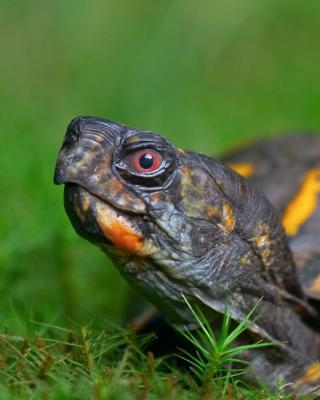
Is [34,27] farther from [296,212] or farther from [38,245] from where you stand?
[296,212]

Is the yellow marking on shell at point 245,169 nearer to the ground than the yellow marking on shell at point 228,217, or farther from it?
nearer to the ground

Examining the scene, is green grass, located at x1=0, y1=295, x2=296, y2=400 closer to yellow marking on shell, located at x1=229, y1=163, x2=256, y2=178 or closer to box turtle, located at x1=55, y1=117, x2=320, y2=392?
box turtle, located at x1=55, y1=117, x2=320, y2=392

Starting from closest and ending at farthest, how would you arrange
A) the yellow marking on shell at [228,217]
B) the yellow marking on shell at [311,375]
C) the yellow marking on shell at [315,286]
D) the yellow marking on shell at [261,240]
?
the yellow marking on shell at [228,217] → the yellow marking on shell at [261,240] → the yellow marking on shell at [311,375] → the yellow marking on shell at [315,286]

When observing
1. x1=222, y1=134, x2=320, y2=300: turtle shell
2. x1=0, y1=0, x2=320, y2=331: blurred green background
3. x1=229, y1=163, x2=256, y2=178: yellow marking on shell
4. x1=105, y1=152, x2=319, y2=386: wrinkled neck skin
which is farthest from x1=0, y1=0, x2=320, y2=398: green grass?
x1=105, y1=152, x2=319, y2=386: wrinkled neck skin

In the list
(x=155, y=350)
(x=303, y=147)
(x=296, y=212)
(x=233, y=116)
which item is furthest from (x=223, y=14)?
(x=155, y=350)

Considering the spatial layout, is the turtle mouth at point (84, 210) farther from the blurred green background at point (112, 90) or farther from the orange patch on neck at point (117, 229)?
the blurred green background at point (112, 90)

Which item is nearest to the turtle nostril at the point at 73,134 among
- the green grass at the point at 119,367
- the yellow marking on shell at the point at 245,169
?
the green grass at the point at 119,367

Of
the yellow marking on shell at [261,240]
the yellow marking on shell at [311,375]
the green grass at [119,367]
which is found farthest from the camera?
the yellow marking on shell at [311,375]
